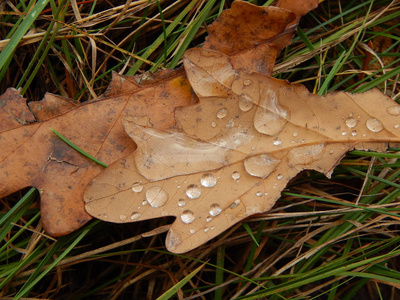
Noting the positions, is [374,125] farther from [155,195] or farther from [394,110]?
[155,195]

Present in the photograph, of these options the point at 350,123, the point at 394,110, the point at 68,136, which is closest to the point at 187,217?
the point at 68,136

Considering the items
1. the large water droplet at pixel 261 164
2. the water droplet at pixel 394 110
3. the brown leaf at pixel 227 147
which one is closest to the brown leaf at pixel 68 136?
the brown leaf at pixel 227 147

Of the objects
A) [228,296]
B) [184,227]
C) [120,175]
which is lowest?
[228,296]

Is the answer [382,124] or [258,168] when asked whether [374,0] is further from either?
[258,168]

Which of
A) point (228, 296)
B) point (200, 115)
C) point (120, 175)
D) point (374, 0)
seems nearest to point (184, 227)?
point (120, 175)

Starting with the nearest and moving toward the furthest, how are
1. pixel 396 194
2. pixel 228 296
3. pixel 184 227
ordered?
pixel 184 227 → pixel 396 194 → pixel 228 296

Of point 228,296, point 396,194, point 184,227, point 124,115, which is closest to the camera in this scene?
point 184,227

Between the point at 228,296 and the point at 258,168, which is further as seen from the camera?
the point at 228,296
